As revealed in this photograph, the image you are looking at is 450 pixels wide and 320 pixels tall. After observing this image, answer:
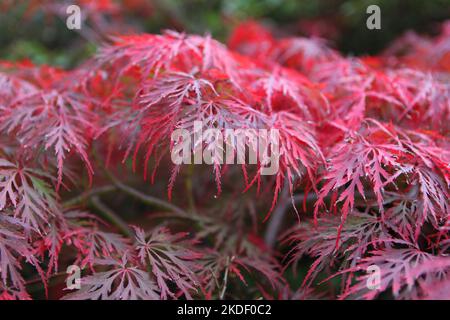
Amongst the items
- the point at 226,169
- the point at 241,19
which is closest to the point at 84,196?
the point at 226,169

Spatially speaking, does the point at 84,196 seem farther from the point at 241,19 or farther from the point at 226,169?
the point at 241,19

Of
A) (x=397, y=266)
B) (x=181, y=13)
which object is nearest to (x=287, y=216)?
(x=397, y=266)

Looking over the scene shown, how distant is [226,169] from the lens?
3.33 feet

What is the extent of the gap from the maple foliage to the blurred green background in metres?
0.91

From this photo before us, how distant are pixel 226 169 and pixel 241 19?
184 centimetres

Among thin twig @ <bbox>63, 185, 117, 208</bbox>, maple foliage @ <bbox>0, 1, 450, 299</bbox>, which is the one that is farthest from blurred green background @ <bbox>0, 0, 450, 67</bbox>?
thin twig @ <bbox>63, 185, 117, 208</bbox>

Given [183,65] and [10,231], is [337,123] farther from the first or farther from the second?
[10,231]

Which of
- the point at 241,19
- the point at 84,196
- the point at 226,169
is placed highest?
the point at 241,19

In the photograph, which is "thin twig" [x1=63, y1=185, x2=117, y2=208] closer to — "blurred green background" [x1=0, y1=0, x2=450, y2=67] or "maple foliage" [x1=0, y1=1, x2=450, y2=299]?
"maple foliage" [x1=0, y1=1, x2=450, y2=299]

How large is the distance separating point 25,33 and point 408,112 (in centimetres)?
225

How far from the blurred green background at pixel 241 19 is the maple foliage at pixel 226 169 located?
35.9 inches

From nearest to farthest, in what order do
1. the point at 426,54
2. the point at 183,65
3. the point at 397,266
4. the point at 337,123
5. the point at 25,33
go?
the point at 397,266 < the point at 337,123 < the point at 183,65 < the point at 426,54 < the point at 25,33
